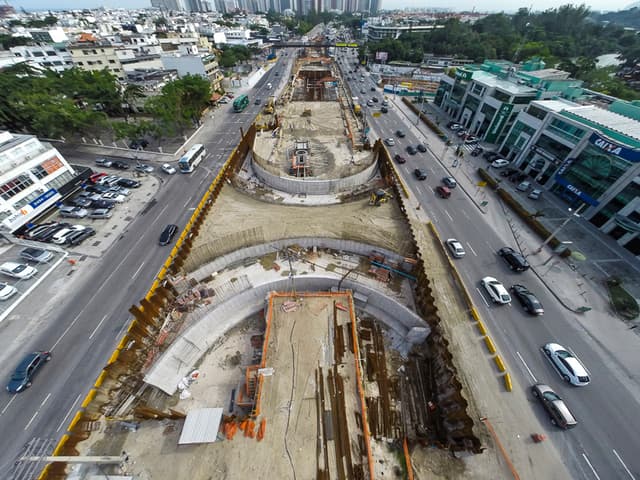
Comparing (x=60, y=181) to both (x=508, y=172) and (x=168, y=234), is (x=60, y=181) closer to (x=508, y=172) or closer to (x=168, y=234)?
(x=168, y=234)

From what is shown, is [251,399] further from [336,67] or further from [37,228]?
[336,67]

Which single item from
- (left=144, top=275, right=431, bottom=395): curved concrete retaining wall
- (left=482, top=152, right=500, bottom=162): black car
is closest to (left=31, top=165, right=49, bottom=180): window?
(left=144, top=275, right=431, bottom=395): curved concrete retaining wall

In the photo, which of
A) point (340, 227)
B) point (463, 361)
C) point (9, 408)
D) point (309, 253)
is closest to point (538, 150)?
point (340, 227)

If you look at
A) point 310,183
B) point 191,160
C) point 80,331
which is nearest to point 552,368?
point 310,183

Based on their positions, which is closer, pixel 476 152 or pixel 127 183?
pixel 127 183

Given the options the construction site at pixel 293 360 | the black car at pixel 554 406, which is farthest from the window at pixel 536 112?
the black car at pixel 554 406
